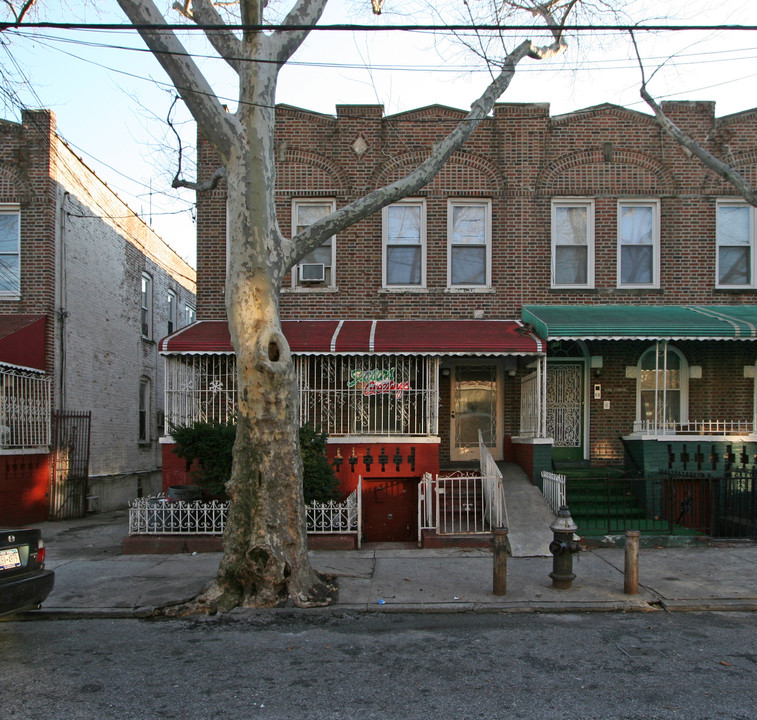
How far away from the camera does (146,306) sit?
20047mm

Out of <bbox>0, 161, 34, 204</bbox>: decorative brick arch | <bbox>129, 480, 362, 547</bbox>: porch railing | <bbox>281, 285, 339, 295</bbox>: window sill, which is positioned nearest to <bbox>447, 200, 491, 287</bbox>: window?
<bbox>281, 285, 339, 295</bbox>: window sill

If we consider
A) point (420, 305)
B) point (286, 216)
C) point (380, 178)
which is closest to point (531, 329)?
point (420, 305)

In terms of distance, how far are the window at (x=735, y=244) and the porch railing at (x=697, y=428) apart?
268 cm

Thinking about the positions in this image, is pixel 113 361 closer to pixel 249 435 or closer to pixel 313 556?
pixel 313 556

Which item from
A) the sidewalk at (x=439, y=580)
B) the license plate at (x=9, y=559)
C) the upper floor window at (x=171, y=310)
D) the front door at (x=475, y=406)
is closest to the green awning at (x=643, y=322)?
the front door at (x=475, y=406)

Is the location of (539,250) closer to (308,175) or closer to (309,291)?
(309,291)

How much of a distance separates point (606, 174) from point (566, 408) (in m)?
4.60

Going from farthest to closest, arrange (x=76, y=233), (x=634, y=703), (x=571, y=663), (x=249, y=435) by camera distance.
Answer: (x=76, y=233), (x=249, y=435), (x=571, y=663), (x=634, y=703)

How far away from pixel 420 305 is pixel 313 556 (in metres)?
5.42

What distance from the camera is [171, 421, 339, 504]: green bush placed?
1036 cm

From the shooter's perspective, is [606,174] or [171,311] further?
[171,311]

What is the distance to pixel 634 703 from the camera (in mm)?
4984

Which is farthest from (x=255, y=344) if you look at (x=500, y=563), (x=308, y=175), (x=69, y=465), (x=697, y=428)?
(x=697, y=428)

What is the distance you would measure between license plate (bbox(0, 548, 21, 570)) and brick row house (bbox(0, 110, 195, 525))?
671 cm
